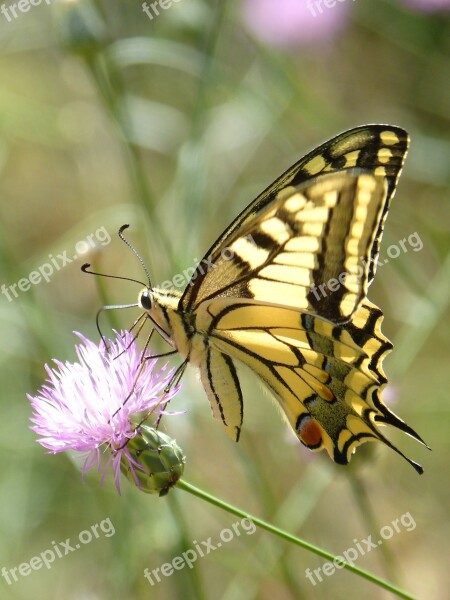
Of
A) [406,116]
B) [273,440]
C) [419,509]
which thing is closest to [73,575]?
[273,440]

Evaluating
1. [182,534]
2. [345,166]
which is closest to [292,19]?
[345,166]

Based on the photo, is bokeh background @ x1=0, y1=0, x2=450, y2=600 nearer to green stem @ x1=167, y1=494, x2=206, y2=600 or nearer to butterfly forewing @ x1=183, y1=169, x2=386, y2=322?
green stem @ x1=167, y1=494, x2=206, y2=600

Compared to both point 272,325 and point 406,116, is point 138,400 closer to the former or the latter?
point 272,325

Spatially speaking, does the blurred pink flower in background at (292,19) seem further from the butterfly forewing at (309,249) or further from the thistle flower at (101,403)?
the thistle flower at (101,403)

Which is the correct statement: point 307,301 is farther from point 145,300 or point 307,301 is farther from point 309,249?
point 145,300

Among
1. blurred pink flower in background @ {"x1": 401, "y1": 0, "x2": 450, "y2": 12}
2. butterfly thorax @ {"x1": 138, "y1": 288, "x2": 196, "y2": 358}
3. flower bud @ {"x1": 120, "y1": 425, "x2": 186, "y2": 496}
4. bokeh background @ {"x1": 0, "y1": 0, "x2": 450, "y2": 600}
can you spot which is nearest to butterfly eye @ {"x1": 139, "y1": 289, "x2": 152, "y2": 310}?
butterfly thorax @ {"x1": 138, "y1": 288, "x2": 196, "y2": 358}

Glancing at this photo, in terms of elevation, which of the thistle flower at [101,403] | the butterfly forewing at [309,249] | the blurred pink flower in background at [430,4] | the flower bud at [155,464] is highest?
the blurred pink flower in background at [430,4]

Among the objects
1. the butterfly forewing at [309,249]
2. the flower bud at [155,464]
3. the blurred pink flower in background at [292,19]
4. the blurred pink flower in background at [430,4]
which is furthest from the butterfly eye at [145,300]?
the blurred pink flower in background at [292,19]
